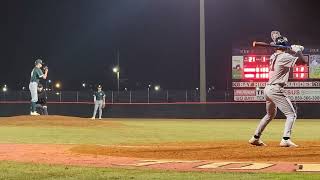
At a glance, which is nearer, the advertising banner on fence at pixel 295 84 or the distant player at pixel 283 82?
the distant player at pixel 283 82

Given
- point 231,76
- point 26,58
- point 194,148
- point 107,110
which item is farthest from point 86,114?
point 26,58

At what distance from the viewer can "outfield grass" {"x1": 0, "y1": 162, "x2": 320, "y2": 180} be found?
23.1ft

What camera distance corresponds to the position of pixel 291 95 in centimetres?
3491

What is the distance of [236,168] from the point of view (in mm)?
8070

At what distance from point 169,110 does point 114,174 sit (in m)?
29.6

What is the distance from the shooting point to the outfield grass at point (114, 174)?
7.03m

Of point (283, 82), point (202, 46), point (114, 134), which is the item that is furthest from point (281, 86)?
point (202, 46)

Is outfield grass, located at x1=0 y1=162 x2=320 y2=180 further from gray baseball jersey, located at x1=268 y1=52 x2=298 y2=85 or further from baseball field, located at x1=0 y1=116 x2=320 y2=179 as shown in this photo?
gray baseball jersey, located at x1=268 y1=52 x2=298 y2=85

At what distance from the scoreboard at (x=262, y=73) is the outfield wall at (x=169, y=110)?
1357mm

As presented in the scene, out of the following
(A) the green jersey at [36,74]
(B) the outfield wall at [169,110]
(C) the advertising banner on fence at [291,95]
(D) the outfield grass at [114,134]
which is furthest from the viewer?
(B) the outfield wall at [169,110]

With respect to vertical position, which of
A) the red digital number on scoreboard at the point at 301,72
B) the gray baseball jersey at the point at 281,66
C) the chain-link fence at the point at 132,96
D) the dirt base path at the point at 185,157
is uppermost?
the gray baseball jersey at the point at 281,66

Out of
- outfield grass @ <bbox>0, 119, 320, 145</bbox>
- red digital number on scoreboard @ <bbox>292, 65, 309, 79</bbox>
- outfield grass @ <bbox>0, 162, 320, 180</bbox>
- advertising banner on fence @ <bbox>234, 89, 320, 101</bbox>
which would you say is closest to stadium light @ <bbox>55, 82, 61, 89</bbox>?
advertising banner on fence @ <bbox>234, 89, 320, 101</bbox>

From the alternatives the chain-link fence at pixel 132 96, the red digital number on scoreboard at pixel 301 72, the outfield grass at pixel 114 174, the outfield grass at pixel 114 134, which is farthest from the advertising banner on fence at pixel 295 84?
the outfield grass at pixel 114 174

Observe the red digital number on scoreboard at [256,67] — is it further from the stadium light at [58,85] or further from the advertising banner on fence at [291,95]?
the stadium light at [58,85]
